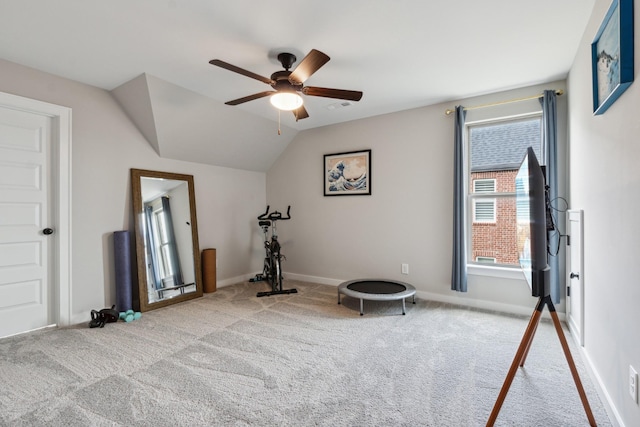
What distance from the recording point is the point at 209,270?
4.37m

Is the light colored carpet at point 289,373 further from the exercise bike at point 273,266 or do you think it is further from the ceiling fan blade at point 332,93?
the ceiling fan blade at point 332,93

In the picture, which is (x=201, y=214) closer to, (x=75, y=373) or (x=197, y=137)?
(x=197, y=137)

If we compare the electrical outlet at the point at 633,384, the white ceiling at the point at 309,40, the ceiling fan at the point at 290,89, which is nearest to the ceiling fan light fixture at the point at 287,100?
the ceiling fan at the point at 290,89

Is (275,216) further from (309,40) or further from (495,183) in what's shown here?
(495,183)

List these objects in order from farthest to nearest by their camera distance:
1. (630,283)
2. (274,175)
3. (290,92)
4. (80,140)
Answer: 1. (274,175)
2. (80,140)
3. (290,92)
4. (630,283)

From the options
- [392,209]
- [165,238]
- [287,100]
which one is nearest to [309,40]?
[287,100]

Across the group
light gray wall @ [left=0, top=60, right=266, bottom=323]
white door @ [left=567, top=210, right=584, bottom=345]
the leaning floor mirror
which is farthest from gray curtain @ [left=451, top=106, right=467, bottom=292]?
light gray wall @ [left=0, top=60, right=266, bottom=323]

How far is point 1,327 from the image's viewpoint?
279 cm

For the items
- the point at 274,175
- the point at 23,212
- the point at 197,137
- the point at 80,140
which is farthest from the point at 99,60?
the point at 274,175

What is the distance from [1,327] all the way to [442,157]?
16.6ft

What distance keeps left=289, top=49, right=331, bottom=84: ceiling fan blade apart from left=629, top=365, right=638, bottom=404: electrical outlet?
8.12 feet

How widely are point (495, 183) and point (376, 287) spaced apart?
1.96 meters

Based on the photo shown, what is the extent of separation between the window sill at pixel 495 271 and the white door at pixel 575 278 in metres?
0.48

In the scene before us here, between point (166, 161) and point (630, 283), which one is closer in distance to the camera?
point (630, 283)
